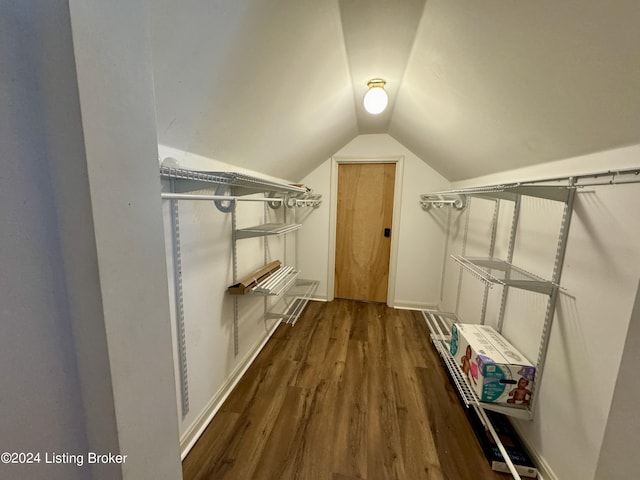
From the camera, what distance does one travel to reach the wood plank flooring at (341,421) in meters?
1.27

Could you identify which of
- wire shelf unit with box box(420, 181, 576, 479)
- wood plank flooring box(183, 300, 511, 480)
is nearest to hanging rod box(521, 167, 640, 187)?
wire shelf unit with box box(420, 181, 576, 479)

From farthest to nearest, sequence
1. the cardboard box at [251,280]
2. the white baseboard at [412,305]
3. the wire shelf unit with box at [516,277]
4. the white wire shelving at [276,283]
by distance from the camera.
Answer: the white baseboard at [412,305]
the white wire shelving at [276,283]
the cardboard box at [251,280]
the wire shelf unit with box at [516,277]

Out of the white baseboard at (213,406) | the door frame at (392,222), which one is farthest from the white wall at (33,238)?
the door frame at (392,222)

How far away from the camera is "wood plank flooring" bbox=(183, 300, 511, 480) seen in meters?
1.27

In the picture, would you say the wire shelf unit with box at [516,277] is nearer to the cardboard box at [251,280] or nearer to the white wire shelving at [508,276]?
the white wire shelving at [508,276]

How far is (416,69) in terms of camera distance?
150 cm

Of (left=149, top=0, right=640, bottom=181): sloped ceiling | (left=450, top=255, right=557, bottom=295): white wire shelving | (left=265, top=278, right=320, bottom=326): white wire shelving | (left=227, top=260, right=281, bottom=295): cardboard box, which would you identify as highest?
(left=149, top=0, right=640, bottom=181): sloped ceiling

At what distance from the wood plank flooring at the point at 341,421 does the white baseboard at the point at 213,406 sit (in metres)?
0.04

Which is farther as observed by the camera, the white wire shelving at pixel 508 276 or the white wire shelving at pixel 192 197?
the white wire shelving at pixel 508 276

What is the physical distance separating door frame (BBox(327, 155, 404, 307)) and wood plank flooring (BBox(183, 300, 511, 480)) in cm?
100

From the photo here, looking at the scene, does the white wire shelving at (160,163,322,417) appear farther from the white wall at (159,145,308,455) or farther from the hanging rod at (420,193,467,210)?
the hanging rod at (420,193,467,210)

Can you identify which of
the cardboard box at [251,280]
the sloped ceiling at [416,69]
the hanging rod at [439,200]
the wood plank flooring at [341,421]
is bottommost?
the wood plank flooring at [341,421]

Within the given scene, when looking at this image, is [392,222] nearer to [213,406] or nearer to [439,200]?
[439,200]

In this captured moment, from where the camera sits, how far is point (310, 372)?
Result: 6.52ft
